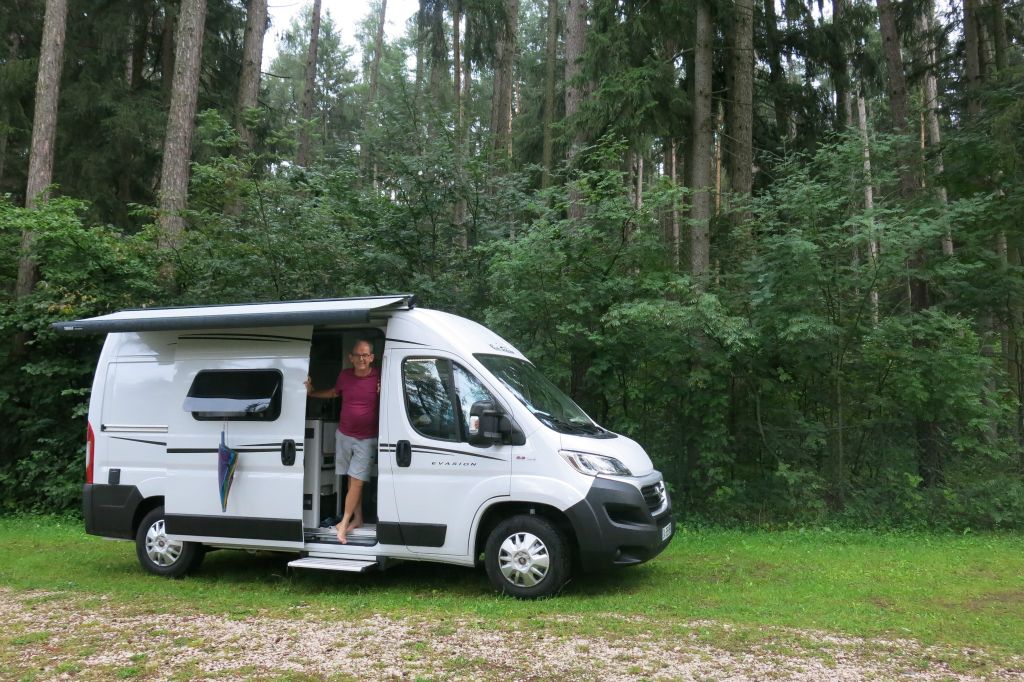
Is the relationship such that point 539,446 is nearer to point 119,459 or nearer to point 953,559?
point 119,459

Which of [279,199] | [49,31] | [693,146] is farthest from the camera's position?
[49,31]

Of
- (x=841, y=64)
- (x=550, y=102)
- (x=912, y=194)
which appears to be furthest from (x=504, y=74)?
(x=912, y=194)

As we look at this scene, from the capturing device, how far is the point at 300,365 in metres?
7.28

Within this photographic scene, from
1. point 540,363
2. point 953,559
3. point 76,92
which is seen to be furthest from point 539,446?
point 76,92

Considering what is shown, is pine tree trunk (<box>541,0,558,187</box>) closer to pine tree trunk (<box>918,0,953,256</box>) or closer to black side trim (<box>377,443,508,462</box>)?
pine tree trunk (<box>918,0,953,256</box>)

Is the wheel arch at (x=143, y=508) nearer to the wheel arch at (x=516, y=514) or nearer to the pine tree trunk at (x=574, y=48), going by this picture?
the wheel arch at (x=516, y=514)

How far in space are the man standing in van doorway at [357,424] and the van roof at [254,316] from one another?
0.44 meters

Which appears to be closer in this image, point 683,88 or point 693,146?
point 693,146

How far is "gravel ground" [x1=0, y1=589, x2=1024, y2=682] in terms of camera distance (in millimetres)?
4695

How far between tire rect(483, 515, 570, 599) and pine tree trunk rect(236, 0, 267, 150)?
13.2 m

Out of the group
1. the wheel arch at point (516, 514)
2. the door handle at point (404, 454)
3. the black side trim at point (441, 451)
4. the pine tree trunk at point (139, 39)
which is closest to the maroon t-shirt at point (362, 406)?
the door handle at point (404, 454)

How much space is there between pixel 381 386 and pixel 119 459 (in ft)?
9.64

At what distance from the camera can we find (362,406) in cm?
717

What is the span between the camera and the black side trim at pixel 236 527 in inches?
280
